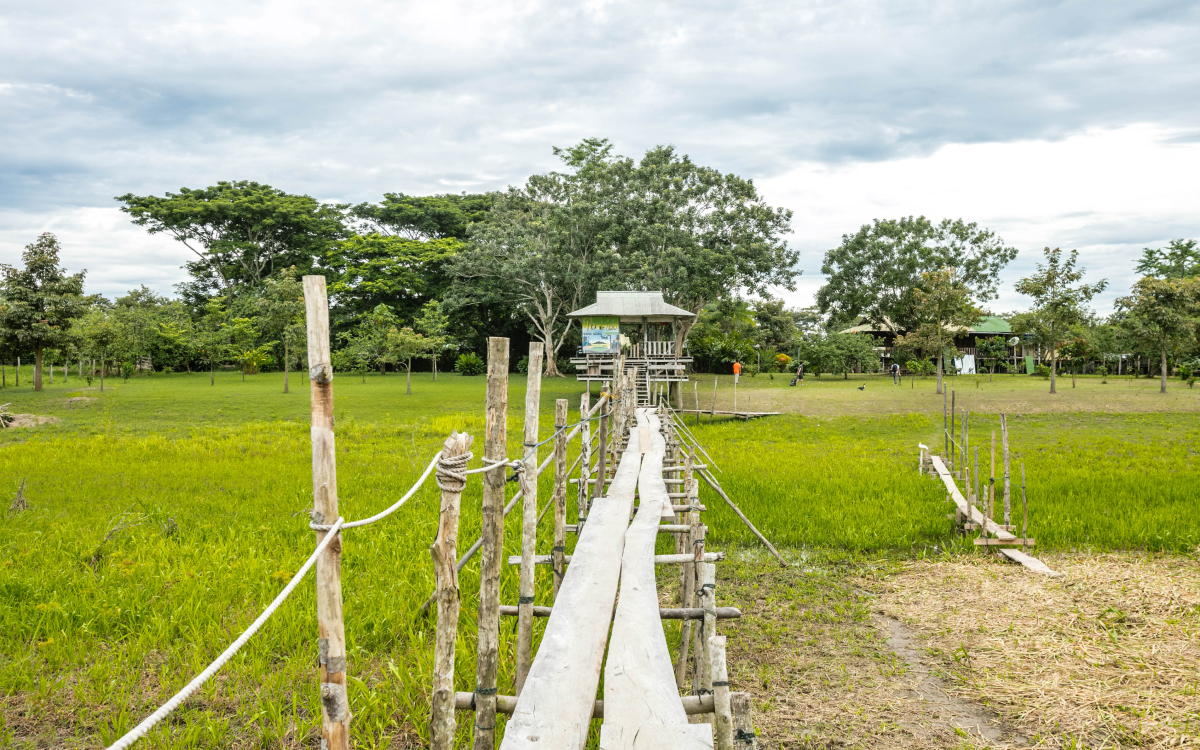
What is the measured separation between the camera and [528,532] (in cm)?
370

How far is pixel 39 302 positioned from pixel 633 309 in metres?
21.2

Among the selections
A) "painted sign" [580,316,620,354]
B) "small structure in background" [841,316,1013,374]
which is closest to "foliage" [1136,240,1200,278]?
"small structure in background" [841,316,1013,374]

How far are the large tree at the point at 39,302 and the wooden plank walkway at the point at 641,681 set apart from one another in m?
29.0

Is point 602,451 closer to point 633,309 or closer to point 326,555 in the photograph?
point 326,555

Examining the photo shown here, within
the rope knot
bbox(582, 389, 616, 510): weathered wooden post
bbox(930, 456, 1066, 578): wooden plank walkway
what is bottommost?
bbox(930, 456, 1066, 578): wooden plank walkway

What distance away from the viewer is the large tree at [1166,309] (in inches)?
1123

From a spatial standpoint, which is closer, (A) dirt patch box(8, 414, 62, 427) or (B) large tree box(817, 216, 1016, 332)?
(A) dirt patch box(8, 414, 62, 427)

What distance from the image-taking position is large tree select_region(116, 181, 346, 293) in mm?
42312

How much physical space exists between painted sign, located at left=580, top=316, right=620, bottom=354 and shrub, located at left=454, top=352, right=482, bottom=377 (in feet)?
53.6

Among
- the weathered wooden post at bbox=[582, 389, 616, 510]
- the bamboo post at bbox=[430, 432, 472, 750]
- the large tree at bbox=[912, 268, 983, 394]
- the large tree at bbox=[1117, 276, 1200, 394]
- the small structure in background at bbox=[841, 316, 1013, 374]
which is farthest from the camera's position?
the small structure in background at bbox=[841, 316, 1013, 374]

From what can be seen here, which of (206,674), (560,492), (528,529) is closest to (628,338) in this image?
(560,492)

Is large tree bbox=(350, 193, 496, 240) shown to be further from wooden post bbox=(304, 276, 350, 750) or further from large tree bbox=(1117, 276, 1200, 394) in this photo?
wooden post bbox=(304, 276, 350, 750)

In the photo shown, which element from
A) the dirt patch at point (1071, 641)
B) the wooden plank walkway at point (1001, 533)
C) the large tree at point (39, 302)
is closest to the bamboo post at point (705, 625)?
the dirt patch at point (1071, 641)

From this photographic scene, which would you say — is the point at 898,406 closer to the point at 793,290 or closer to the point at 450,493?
the point at 793,290
